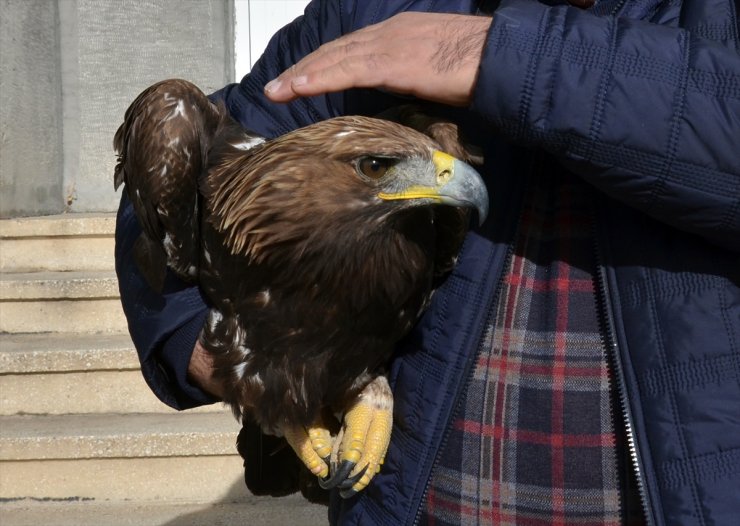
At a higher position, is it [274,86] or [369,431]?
[274,86]

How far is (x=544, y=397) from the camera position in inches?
73.8

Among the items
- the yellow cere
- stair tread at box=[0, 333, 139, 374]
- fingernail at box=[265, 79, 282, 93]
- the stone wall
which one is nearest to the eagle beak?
the yellow cere

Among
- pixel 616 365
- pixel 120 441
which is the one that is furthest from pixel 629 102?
pixel 120 441

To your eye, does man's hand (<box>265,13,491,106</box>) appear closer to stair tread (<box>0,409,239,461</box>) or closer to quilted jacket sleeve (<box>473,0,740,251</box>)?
quilted jacket sleeve (<box>473,0,740,251</box>)

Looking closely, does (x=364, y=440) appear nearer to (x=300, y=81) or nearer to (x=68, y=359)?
(x=300, y=81)

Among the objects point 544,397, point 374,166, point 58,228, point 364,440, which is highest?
point 374,166

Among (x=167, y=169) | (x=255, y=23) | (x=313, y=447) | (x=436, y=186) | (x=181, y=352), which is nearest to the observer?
(x=436, y=186)

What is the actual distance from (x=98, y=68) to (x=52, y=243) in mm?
1835

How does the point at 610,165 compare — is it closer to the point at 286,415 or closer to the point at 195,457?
the point at 286,415

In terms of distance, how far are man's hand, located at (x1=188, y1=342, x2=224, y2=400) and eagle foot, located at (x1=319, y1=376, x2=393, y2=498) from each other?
355 mm

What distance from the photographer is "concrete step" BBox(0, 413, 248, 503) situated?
4.59 meters

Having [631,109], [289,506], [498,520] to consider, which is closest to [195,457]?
[289,506]

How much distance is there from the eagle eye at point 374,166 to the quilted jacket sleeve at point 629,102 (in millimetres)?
357

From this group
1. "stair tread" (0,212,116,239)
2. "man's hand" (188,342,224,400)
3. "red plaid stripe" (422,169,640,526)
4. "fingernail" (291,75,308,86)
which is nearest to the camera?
"fingernail" (291,75,308,86)
